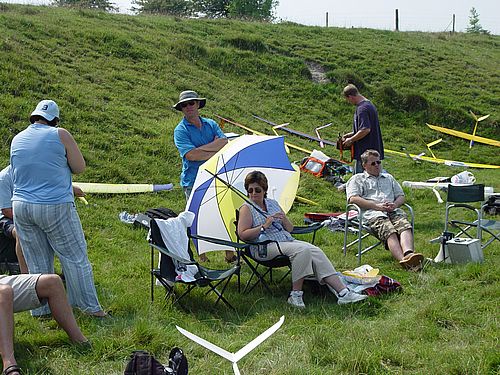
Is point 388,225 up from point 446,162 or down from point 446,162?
up

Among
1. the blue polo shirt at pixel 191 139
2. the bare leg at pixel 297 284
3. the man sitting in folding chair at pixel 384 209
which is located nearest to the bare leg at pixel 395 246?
the man sitting in folding chair at pixel 384 209

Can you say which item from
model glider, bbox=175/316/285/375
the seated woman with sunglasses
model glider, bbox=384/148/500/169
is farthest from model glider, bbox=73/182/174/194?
model glider, bbox=384/148/500/169

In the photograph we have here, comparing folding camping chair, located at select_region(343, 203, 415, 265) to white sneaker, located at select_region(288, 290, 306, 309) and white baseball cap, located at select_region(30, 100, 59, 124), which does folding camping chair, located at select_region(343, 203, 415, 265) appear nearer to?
white sneaker, located at select_region(288, 290, 306, 309)

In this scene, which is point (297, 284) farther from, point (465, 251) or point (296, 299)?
point (465, 251)

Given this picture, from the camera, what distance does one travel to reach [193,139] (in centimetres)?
625

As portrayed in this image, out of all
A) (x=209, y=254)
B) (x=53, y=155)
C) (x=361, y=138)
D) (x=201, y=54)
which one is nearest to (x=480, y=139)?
(x=201, y=54)

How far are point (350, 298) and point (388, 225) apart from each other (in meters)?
1.59

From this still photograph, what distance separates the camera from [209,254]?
6.55 m

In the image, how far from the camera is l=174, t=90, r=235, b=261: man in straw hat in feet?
20.1

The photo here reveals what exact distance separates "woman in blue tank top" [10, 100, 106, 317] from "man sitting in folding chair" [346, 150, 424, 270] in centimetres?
292

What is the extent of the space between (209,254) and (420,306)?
2475mm

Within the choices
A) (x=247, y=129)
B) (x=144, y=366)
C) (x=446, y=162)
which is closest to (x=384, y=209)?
(x=144, y=366)

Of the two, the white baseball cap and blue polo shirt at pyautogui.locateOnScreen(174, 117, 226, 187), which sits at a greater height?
the white baseball cap

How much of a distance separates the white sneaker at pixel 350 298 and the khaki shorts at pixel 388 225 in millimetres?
1440
